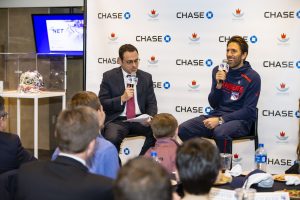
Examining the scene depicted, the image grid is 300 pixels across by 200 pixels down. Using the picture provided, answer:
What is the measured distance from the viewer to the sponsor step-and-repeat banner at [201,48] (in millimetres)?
4758

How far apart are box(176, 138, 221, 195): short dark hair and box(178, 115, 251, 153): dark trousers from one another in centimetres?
248

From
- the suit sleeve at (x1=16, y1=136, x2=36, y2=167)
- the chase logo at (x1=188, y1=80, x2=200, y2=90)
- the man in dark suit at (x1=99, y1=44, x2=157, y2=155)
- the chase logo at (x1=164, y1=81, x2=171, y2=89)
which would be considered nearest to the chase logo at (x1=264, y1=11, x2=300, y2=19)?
the chase logo at (x1=188, y1=80, x2=200, y2=90)

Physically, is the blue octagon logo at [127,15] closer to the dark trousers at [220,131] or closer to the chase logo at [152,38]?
the chase logo at [152,38]

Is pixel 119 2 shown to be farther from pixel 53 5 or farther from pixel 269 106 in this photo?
pixel 269 106

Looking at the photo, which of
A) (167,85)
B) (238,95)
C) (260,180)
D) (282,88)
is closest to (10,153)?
(260,180)

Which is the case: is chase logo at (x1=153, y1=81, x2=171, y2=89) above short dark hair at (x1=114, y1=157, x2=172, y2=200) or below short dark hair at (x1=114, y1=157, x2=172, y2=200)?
above

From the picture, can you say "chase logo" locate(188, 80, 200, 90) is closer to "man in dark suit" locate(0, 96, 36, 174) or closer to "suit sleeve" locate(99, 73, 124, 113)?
"suit sleeve" locate(99, 73, 124, 113)

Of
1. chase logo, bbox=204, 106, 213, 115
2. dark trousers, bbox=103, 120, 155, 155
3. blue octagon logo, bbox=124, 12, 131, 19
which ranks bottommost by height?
dark trousers, bbox=103, 120, 155, 155

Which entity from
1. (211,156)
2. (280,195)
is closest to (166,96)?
(280,195)

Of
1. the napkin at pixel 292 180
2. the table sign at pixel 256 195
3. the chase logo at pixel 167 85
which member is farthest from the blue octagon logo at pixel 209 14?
the table sign at pixel 256 195

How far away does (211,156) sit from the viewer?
Answer: 1775 millimetres

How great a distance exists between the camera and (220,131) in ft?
14.0

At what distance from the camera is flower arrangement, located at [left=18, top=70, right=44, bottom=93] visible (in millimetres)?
5477

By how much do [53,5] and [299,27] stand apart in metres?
3.36
